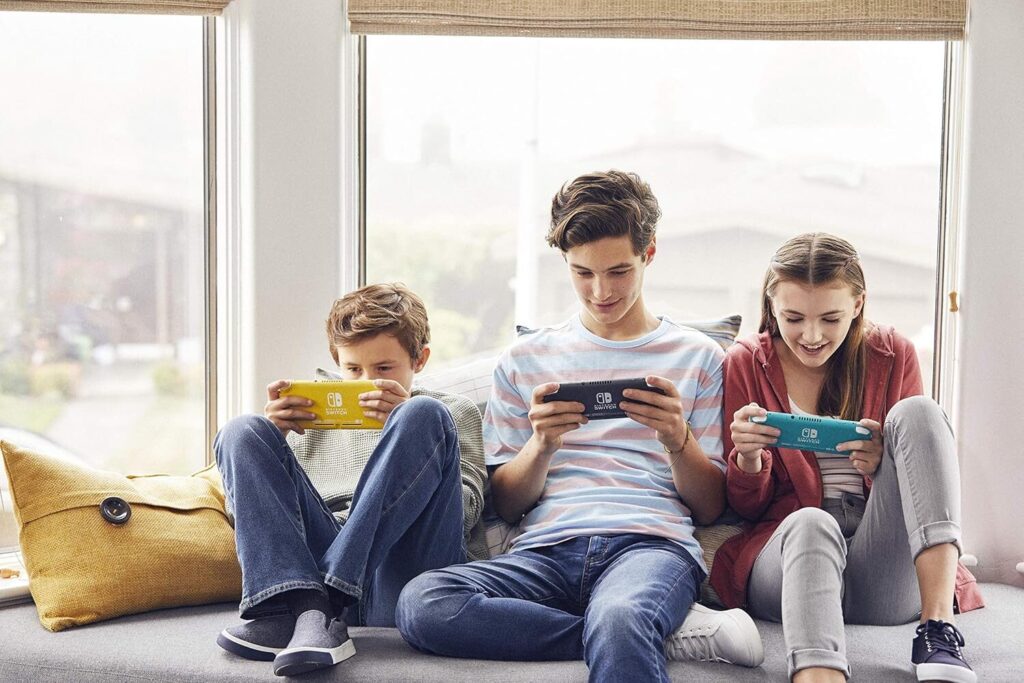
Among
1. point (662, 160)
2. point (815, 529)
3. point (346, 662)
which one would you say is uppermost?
point (662, 160)

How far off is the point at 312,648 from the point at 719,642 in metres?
0.67

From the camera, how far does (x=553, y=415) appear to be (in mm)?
1827

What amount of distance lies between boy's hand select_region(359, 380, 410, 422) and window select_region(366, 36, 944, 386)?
0.73 meters

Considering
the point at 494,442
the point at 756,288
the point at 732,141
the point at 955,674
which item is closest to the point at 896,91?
the point at 732,141

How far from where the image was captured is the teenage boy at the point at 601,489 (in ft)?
5.35

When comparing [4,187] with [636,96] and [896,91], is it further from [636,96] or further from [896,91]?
[896,91]

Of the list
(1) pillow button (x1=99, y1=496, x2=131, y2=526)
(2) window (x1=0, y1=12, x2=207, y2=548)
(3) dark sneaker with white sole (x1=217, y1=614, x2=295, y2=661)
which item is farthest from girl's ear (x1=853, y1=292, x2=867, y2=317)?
(2) window (x1=0, y1=12, x2=207, y2=548)

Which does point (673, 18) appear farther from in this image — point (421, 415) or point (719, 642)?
point (719, 642)

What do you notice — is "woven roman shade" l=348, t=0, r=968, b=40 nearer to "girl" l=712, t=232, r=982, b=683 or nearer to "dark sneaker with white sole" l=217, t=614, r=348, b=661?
"girl" l=712, t=232, r=982, b=683

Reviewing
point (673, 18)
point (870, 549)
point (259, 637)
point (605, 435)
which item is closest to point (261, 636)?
point (259, 637)

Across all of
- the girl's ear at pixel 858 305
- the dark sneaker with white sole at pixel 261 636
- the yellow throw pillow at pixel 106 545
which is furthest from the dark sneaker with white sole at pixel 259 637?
the girl's ear at pixel 858 305

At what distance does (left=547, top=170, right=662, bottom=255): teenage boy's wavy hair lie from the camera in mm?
1951

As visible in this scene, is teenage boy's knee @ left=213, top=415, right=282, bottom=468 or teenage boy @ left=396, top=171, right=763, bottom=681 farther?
teenage boy's knee @ left=213, top=415, right=282, bottom=468

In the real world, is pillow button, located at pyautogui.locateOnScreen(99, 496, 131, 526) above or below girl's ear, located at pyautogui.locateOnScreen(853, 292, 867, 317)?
below
